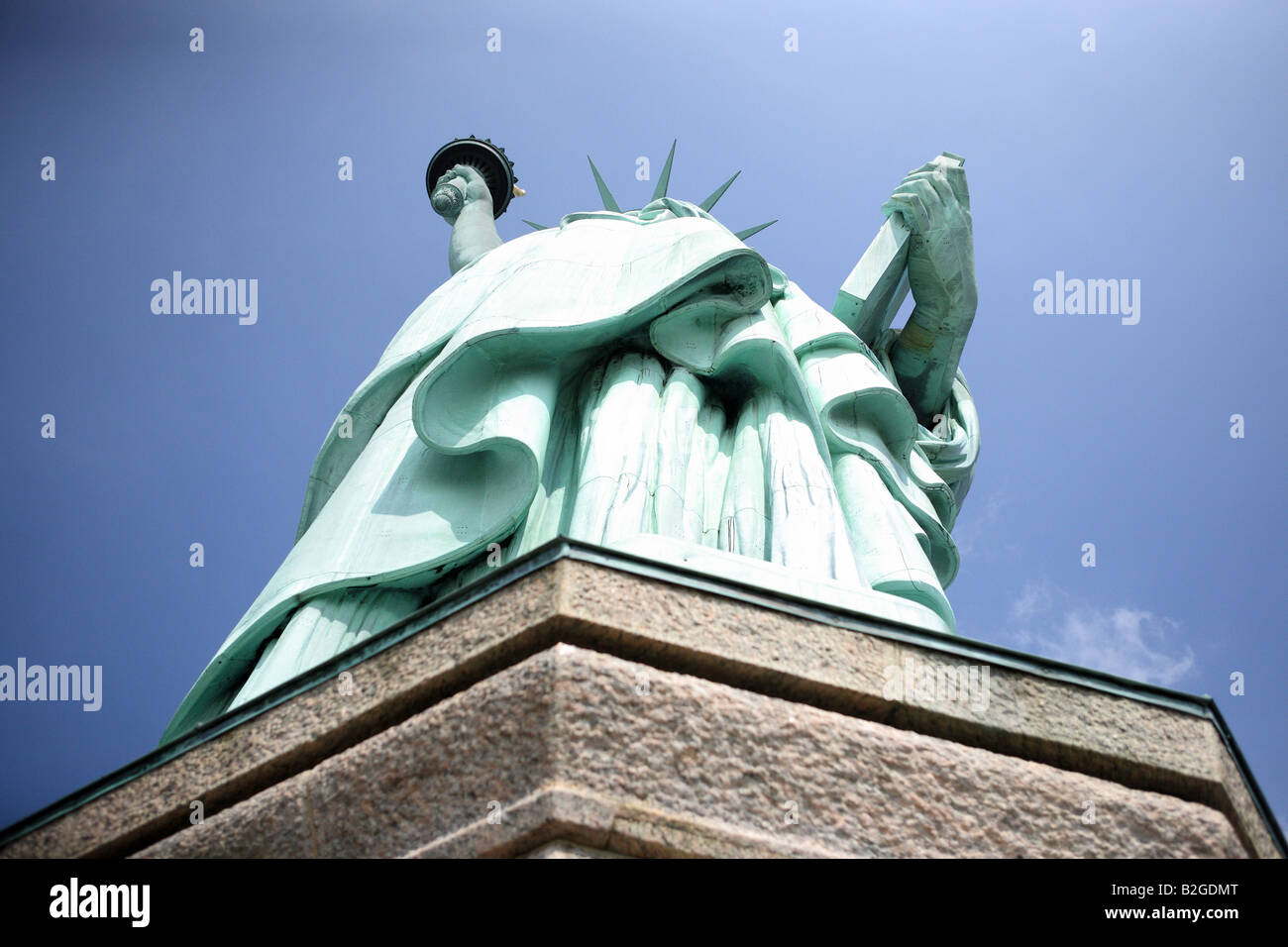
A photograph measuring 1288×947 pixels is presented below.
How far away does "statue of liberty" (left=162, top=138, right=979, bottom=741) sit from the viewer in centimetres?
468

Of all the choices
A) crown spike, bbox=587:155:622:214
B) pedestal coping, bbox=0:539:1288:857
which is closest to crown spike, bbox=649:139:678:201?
crown spike, bbox=587:155:622:214

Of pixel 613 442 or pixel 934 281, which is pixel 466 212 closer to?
pixel 934 281

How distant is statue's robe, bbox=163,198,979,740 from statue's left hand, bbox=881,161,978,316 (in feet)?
3.46

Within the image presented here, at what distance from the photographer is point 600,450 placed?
16.0 feet

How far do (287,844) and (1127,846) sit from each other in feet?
5.41

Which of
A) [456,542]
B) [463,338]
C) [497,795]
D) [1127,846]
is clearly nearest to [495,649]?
[497,795]

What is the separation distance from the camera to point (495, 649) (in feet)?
8.74

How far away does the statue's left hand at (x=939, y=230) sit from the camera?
741cm

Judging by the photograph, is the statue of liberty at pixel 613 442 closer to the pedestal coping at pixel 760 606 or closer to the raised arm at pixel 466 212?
the pedestal coping at pixel 760 606
